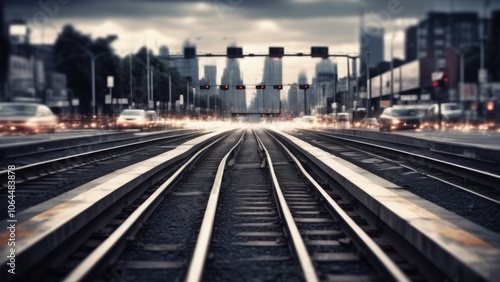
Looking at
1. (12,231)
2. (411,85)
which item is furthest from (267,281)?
(411,85)

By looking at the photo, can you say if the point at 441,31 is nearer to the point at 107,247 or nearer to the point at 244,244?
the point at 244,244

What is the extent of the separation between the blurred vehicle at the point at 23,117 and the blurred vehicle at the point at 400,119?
76.4 ft

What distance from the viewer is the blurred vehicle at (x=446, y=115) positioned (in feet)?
172

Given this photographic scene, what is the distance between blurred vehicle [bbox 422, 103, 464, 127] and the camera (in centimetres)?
5247

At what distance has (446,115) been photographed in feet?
175

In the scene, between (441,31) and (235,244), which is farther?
(441,31)

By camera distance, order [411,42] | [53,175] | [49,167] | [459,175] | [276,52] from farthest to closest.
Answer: [411,42] < [276,52] < [49,167] < [459,175] < [53,175]

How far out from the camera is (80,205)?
320 inches

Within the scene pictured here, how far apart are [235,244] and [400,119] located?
1445 inches

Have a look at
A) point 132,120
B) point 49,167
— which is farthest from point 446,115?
point 49,167

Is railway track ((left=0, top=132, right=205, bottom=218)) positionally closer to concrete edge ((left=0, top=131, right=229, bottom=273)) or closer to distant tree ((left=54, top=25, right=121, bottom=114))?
concrete edge ((left=0, top=131, right=229, bottom=273))

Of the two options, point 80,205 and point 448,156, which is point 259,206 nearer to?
point 80,205

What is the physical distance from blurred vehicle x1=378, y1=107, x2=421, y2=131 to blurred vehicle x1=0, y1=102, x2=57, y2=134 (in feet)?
76.4

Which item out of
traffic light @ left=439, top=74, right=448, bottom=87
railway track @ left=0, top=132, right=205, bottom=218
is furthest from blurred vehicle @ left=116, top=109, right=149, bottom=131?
railway track @ left=0, top=132, right=205, bottom=218
